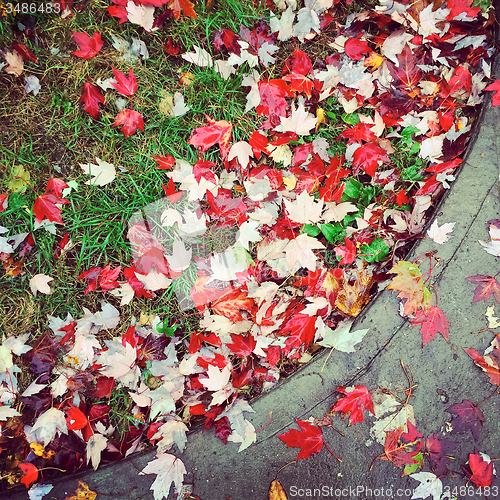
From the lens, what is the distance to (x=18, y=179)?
2.01 meters

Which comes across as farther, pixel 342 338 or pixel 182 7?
pixel 182 7

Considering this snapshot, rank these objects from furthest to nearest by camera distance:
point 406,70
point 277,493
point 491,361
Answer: point 406,70, point 491,361, point 277,493

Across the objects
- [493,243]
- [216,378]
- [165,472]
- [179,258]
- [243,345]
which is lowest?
[165,472]

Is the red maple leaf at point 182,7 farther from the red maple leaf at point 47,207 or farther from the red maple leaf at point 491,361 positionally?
the red maple leaf at point 491,361

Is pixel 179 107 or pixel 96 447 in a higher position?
pixel 179 107

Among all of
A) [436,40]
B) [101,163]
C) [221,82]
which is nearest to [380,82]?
[436,40]

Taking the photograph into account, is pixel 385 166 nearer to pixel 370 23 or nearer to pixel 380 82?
pixel 380 82

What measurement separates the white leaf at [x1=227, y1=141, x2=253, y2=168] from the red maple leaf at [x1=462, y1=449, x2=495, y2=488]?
2.08 metres

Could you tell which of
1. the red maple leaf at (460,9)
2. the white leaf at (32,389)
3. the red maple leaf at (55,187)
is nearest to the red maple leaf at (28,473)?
the white leaf at (32,389)

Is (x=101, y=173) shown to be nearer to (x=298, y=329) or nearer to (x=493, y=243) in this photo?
(x=298, y=329)

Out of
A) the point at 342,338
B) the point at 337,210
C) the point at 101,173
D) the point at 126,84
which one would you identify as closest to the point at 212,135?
the point at 126,84

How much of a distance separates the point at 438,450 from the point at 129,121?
2.59 metres

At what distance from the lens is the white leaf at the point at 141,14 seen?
1.96 m

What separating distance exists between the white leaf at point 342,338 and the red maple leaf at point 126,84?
1.85 metres
